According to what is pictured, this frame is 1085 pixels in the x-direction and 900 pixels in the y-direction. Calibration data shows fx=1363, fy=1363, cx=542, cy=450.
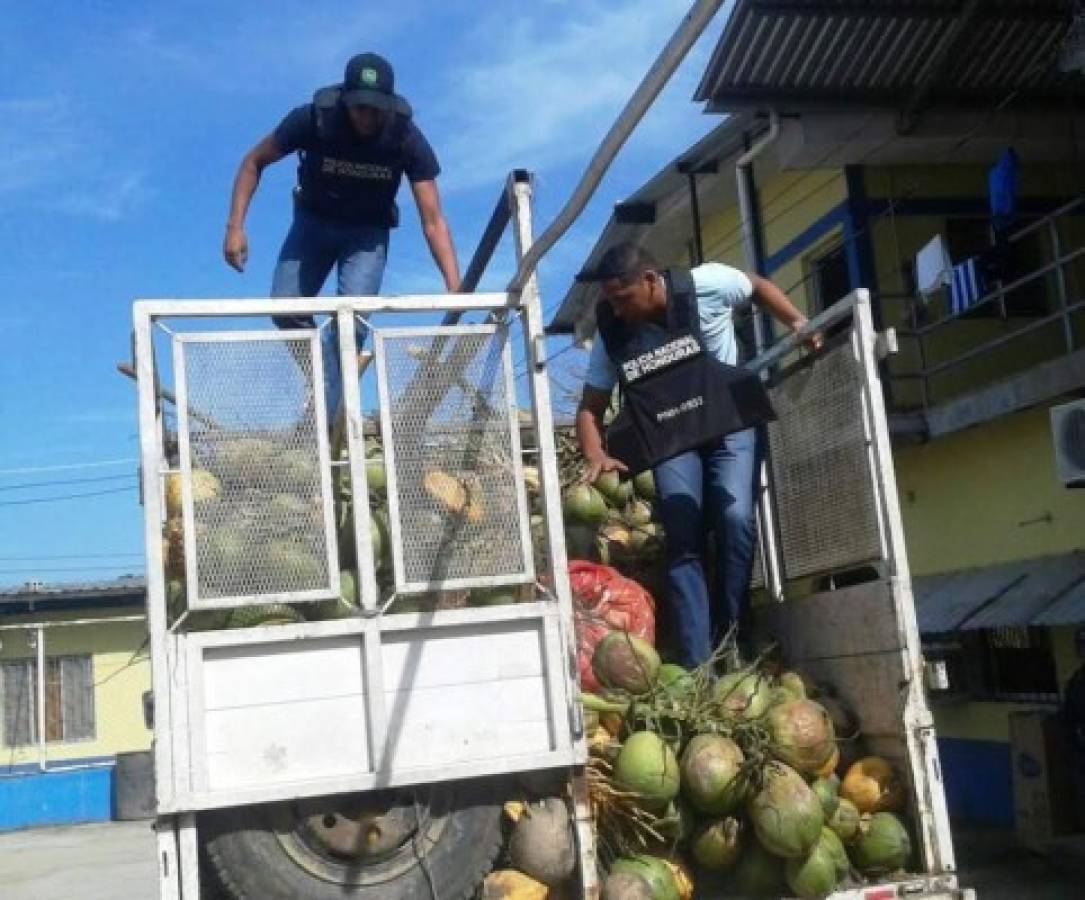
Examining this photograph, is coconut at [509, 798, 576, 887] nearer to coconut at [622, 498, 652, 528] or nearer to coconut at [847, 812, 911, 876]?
coconut at [847, 812, 911, 876]

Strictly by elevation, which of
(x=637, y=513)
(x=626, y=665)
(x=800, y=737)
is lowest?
(x=800, y=737)

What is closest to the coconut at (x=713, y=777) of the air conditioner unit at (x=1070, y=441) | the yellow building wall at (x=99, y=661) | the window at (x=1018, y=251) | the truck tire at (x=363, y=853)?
the truck tire at (x=363, y=853)

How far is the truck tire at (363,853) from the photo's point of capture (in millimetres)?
3574

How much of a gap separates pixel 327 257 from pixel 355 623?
2315 millimetres

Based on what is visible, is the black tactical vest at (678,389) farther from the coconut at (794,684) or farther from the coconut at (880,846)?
the coconut at (880,846)

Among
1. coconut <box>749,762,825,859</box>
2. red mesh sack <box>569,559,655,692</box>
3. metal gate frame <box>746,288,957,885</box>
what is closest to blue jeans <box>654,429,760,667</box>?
red mesh sack <box>569,559,655,692</box>

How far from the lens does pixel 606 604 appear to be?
471 cm

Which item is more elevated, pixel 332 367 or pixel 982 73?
pixel 982 73

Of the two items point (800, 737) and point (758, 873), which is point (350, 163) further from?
point (758, 873)

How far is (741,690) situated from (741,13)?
712cm

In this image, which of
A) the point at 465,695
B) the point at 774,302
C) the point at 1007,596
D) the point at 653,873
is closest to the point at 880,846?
the point at 653,873

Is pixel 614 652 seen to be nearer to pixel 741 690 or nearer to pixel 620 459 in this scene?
pixel 741 690

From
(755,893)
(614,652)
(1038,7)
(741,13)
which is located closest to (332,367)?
(614,652)

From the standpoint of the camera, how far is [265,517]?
3.71 metres
